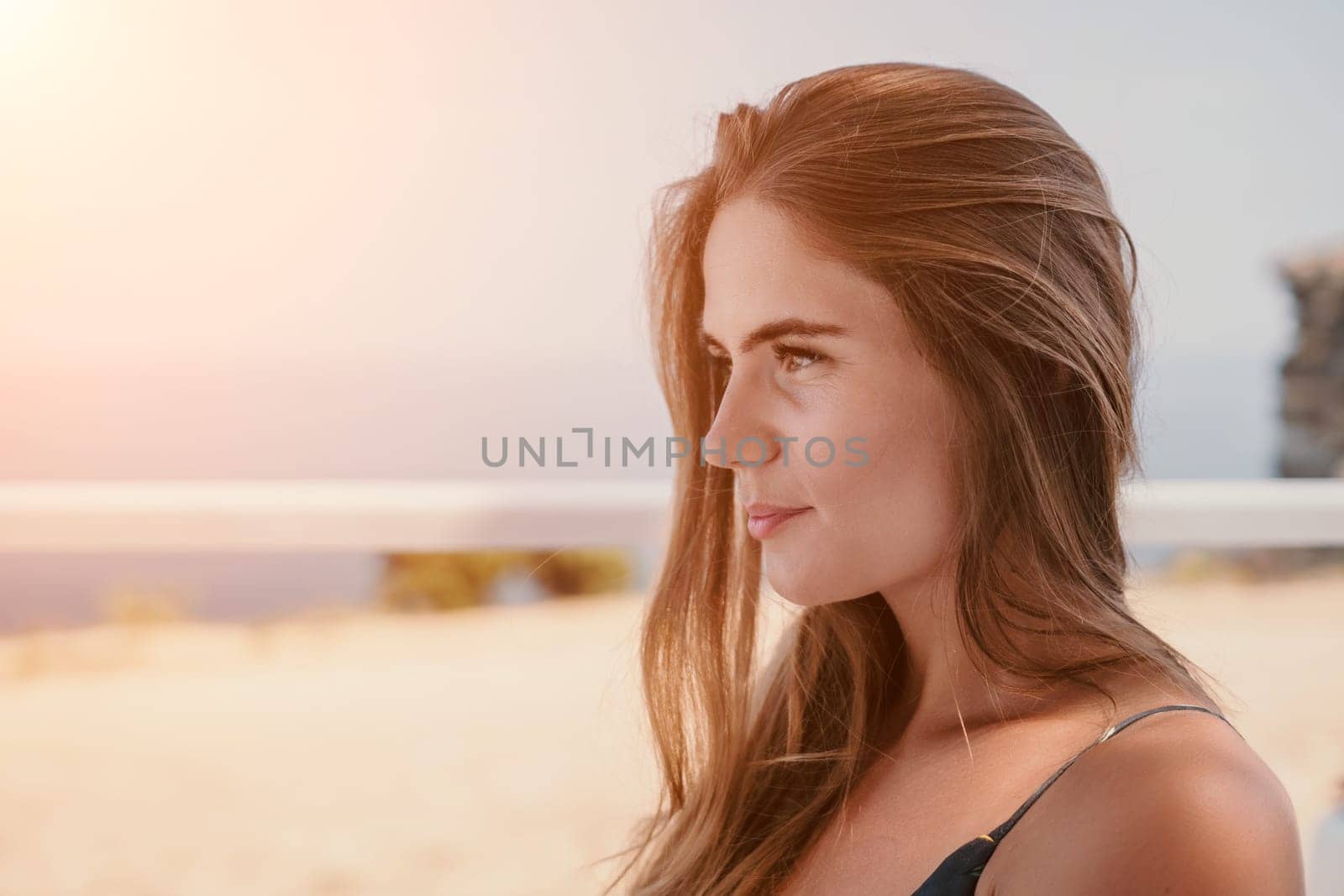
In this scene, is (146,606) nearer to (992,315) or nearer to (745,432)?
(745,432)

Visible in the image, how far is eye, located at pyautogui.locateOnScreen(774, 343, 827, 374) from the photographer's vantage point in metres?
0.87

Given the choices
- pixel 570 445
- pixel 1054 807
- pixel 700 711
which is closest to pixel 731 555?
pixel 700 711

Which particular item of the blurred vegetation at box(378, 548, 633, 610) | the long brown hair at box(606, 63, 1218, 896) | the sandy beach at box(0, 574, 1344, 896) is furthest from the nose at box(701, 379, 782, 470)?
the blurred vegetation at box(378, 548, 633, 610)

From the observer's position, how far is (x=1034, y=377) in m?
0.86

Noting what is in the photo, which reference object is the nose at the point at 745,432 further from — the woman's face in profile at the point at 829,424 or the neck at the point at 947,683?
the neck at the point at 947,683

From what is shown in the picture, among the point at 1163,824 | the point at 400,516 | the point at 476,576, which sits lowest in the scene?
the point at 476,576

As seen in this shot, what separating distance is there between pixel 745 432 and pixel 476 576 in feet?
24.3

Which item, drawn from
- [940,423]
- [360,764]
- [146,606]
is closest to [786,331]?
[940,423]

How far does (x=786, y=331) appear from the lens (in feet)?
2.86

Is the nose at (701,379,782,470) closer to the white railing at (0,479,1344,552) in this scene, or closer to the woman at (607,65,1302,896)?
the woman at (607,65,1302,896)

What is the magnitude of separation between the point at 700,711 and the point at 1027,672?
412 mm

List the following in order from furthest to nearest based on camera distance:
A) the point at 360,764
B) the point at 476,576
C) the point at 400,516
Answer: the point at 476,576
the point at 360,764
the point at 400,516

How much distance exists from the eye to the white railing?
1.26 feet

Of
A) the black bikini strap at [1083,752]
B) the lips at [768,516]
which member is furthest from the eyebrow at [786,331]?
the black bikini strap at [1083,752]
